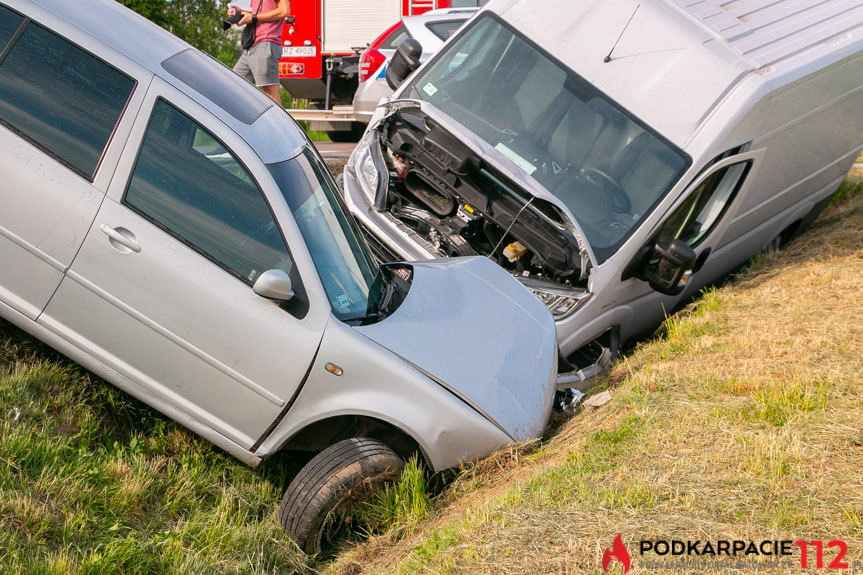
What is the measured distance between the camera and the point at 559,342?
204 inches

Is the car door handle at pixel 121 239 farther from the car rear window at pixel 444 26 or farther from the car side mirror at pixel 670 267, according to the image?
the car rear window at pixel 444 26

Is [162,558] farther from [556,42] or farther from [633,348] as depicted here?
[556,42]

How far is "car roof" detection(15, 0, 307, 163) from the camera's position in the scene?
376 cm

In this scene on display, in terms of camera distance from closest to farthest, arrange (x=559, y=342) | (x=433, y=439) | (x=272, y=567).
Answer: (x=272, y=567) < (x=433, y=439) < (x=559, y=342)

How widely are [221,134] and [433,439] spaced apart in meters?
1.70

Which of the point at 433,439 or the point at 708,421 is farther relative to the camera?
the point at 708,421

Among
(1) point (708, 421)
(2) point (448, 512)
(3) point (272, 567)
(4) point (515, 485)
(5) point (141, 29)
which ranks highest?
(5) point (141, 29)

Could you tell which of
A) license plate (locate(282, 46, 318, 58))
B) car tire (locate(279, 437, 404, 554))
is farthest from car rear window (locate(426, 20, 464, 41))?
car tire (locate(279, 437, 404, 554))

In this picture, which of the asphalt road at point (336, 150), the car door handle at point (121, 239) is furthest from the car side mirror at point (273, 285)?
the asphalt road at point (336, 150)

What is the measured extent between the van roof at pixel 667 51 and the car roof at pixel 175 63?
282cm

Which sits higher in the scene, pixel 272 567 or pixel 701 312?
pixel 701 312

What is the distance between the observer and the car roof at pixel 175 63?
12.3 feet

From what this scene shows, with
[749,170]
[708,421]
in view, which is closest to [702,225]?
[749,170]

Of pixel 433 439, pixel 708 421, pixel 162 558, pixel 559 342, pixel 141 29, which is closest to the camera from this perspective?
pixel 162 558
